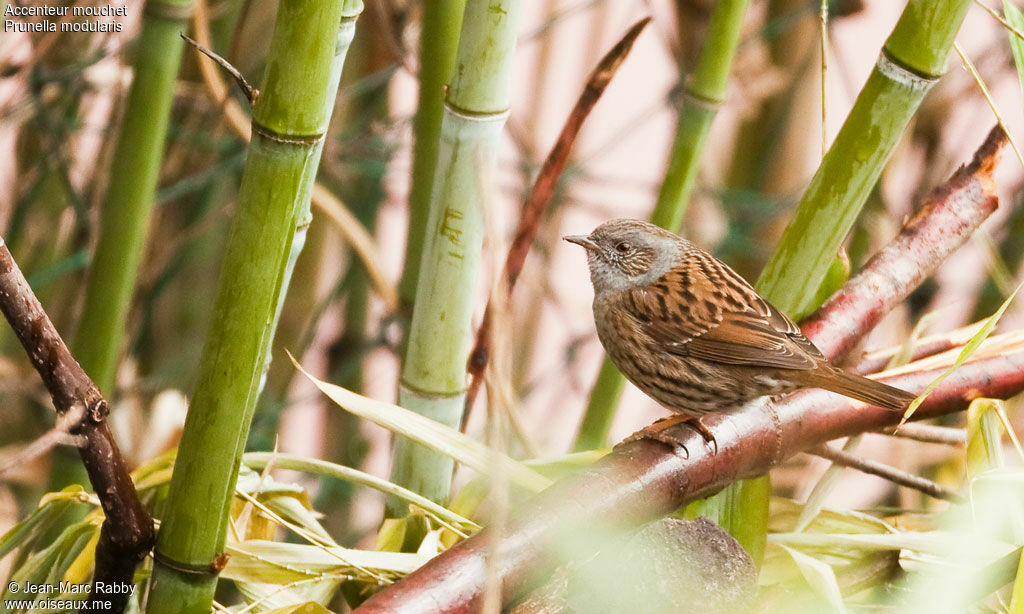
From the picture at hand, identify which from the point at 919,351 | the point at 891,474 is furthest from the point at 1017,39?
the point at 919,351

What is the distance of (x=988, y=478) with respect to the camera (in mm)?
1062

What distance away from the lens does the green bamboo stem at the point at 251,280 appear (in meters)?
0.81

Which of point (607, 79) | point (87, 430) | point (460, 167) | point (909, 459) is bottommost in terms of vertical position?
point (909, 459)

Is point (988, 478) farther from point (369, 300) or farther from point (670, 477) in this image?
point (369, 300)

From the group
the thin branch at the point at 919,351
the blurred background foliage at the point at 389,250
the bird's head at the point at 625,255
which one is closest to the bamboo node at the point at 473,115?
the blurred background foliage at the point at 389,250

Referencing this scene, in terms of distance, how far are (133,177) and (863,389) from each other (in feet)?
3.08

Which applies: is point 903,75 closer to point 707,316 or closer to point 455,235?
point 455,235

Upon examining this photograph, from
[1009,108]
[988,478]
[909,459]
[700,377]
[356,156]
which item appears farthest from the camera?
[1009,108]

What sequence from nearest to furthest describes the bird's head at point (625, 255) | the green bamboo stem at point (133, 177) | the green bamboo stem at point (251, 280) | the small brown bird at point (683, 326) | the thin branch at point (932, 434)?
the green bamboo stem at point (251, 280) → the green bamboo stem at point (133, 177) → the thin branch at point (932, 434) → the small brown bird at point (683, 326) → the bird's head at point (625, 255)

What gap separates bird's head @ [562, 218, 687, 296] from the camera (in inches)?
77.0

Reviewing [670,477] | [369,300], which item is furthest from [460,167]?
[369,300]

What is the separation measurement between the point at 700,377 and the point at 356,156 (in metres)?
1.02

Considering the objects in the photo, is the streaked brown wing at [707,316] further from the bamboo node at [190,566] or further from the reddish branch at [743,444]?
the bamboo node at [190,566]

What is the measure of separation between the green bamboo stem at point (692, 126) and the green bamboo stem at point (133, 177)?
2.09ft
